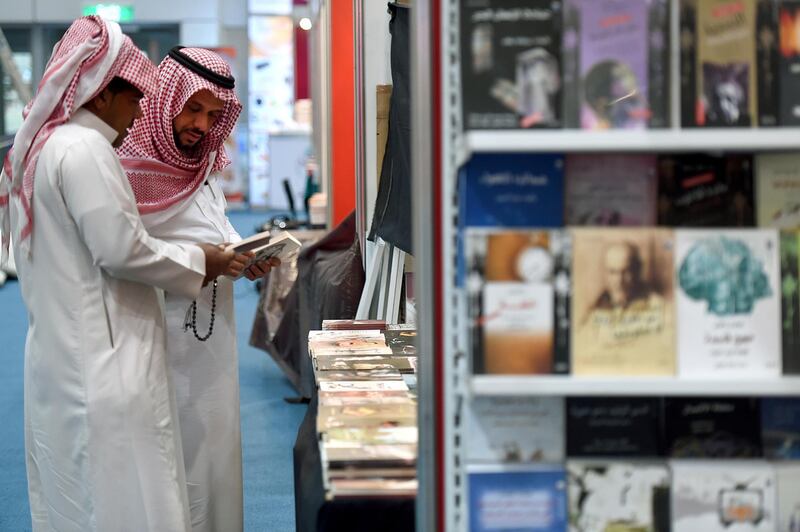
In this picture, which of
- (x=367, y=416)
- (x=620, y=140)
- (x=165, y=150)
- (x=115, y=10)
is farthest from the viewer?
(x=115, y=10)

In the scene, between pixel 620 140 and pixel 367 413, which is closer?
pixel 620 140

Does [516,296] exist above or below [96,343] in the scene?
above

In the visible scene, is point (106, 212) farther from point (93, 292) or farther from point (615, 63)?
point (615, 63)

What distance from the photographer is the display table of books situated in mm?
2168

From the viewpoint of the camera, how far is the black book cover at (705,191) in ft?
5.93

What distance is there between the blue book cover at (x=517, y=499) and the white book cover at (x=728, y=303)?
0.30 metres

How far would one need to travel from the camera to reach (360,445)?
2.28m

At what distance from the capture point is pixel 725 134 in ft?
A: 5.52

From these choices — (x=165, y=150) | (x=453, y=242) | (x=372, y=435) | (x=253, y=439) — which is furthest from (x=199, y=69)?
(x=253, y=439)

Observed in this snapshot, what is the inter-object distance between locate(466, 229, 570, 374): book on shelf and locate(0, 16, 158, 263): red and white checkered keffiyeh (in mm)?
1274

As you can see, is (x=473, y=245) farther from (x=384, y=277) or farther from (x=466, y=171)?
(x=384, y=277)

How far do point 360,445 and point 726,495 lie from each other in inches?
30.7

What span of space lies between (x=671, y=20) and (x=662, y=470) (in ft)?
2.45

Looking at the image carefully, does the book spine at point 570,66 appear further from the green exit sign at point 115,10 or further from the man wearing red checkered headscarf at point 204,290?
the green exit sign at point 115,10
